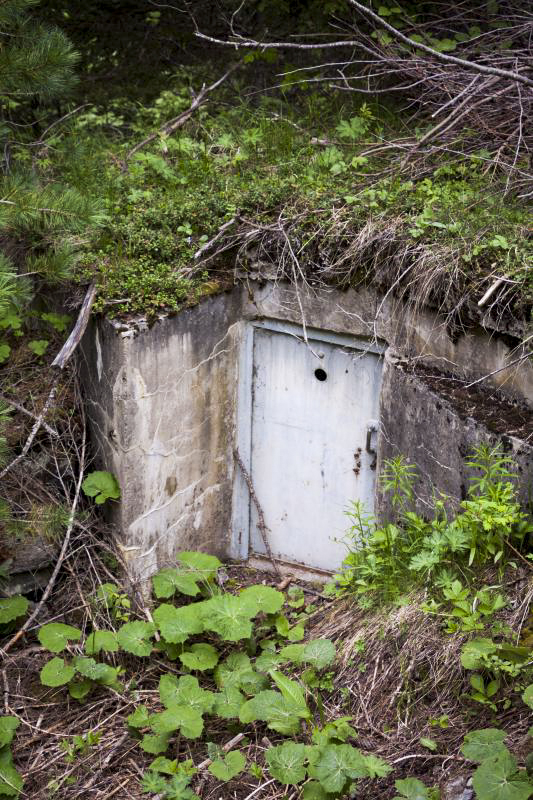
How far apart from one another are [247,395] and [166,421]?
2.21ft

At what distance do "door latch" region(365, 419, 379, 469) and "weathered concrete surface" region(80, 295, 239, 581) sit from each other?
951mm

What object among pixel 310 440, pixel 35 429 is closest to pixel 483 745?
pixel 310 440

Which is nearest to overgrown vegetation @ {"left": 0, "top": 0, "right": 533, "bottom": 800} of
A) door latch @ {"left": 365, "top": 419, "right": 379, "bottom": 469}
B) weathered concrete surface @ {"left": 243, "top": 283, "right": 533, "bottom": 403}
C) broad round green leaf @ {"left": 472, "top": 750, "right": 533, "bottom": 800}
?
broad round green leaf @ {"left": 472, "top": 750, "right": 533, "bottom": 800}

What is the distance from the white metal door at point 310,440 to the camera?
5.07m

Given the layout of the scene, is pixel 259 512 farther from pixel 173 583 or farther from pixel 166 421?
pixel 166 421

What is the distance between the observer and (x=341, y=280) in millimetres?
4809

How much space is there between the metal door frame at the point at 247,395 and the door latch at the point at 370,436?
437 millimetres

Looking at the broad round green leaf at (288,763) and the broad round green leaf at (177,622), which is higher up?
the broad round green leaf at (177,622)

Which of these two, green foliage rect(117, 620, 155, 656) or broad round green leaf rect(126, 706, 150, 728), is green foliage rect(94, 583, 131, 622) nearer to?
green foliage rect(117, 620, 155, 656)

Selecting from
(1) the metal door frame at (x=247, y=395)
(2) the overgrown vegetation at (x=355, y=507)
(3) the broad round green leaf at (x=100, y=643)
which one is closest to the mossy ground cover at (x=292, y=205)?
(2) the overgrown vegetation at (x=355, y=507)

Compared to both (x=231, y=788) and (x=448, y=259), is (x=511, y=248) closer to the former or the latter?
(x=448, y=259)

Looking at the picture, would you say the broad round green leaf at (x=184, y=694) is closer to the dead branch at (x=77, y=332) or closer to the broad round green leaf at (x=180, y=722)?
the broad round green leaf at (x=180, y=722)

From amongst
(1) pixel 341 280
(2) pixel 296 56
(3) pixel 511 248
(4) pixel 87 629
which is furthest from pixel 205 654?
(2) pixel 296 56

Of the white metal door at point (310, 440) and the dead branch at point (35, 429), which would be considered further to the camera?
the white metal door at point (310, 440)
